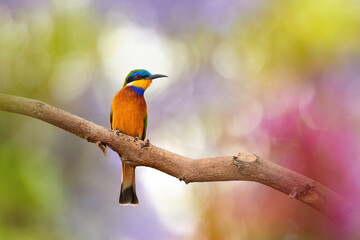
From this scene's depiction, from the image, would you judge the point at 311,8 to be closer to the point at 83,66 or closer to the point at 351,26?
the point at 351,26

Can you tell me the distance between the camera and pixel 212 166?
94 centimetres

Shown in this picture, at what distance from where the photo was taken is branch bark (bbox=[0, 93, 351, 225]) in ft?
2.96

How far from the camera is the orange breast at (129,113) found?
3.93 ft

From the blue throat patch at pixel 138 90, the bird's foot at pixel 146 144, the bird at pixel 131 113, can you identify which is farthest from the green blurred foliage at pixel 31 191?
the bird's foot at pixel 146 144

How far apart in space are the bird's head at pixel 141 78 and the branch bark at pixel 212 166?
0.25 m

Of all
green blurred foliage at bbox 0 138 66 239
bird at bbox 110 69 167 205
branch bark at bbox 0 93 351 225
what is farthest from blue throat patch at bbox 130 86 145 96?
green blurred foliage at bbox 0 138 66 239

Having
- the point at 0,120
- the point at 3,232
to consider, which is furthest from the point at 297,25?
the point at 3,232

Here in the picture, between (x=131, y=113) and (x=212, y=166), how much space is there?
1.18ft

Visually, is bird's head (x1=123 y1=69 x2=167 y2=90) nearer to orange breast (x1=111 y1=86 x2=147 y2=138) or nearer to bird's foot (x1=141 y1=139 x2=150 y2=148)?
orange breast (x1=111 y1=86 x2=147 y2=138)

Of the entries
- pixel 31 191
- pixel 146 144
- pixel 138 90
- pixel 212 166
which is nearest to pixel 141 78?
pixel 138 90

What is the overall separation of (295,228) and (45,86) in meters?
0.90

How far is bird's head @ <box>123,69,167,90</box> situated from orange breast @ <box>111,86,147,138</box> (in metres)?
0.03

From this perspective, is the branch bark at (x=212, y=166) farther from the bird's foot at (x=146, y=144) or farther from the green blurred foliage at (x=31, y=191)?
the green blurred foliage at (x=31, y=191)

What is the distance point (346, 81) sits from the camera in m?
1.26
